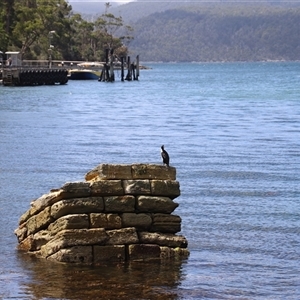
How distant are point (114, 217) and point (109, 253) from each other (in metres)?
0.53

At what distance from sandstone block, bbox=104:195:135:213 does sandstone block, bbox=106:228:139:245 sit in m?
0.30

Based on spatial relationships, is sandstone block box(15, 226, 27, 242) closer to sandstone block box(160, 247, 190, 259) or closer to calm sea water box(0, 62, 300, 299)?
calm sea water box(0, 62, 300, 299)

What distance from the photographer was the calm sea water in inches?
492

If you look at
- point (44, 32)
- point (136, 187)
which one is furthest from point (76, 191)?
point (44, 32)

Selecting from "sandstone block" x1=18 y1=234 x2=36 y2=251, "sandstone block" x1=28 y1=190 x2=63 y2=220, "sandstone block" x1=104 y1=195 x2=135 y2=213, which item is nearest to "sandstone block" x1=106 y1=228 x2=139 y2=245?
"sandstone block" x1=104 y1=195 x2=135 y2=213

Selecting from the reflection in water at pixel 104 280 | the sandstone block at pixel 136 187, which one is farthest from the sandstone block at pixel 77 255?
the sandstone block at pixel 136 187

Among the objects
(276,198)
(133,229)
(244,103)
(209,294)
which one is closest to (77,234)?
(133,229)

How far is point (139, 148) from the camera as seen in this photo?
30.0 meters

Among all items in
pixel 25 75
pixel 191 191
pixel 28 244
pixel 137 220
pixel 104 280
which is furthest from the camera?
pixel 25 75

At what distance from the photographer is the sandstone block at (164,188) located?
44.0 ft

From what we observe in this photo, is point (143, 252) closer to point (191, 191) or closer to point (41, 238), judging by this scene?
point (41, 238)

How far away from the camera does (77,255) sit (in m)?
13.3

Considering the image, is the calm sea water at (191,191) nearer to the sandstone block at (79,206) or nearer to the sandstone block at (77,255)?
the sandstone block at (77,255)

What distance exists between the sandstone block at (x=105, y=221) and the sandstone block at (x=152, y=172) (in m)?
0.66
